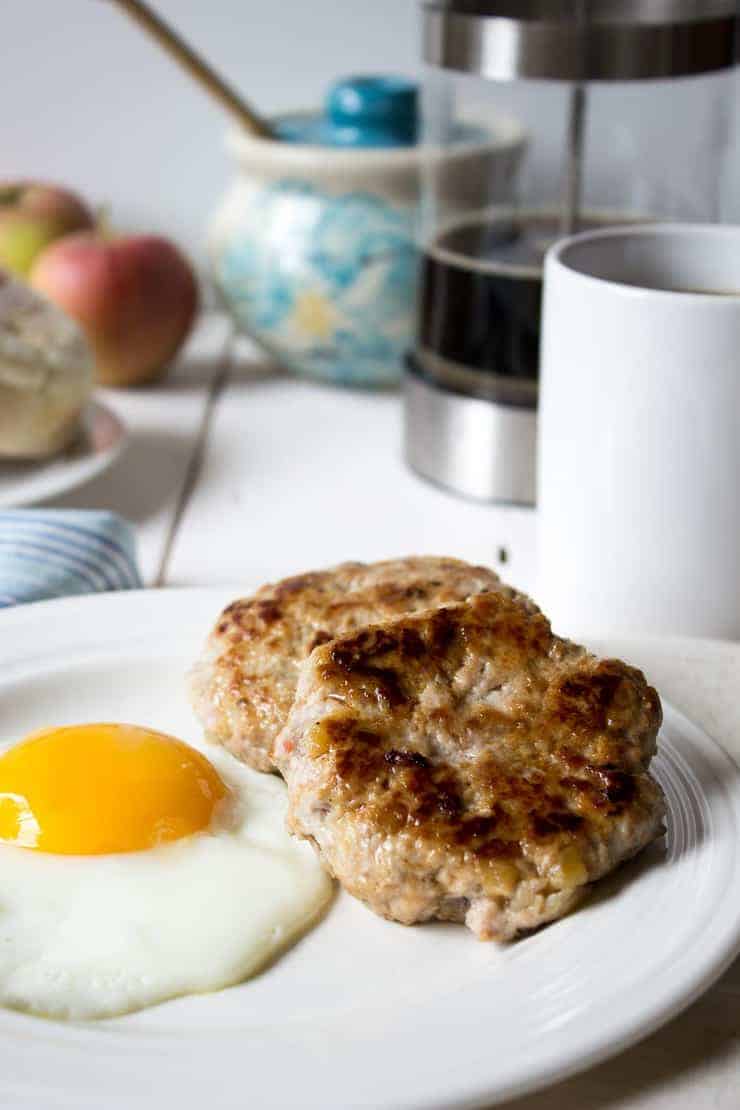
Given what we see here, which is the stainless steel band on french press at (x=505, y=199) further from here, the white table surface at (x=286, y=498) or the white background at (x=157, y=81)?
the white background at (x=157, y=81)

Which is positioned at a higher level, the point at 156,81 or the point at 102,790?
the point at 156,81

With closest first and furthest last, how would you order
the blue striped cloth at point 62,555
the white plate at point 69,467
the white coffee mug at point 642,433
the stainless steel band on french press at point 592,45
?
the white coffee mug at point 642,433, the blue striped cloth at point 62,555, the stainless steel band on french press at point 592,45, the white plate at point 69,467

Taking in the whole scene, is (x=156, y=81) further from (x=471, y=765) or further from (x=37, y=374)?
(x=471, y=765)

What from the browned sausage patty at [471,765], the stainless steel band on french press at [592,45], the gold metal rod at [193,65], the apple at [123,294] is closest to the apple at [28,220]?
the apple at [123,294]

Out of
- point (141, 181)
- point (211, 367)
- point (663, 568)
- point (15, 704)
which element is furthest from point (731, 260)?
point (141, 181)

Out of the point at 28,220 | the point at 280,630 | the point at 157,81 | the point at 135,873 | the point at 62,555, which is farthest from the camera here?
the point at 157,81

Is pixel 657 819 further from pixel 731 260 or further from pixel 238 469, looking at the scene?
pixel 238 469

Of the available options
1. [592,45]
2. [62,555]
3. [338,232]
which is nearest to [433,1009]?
[62,555]
